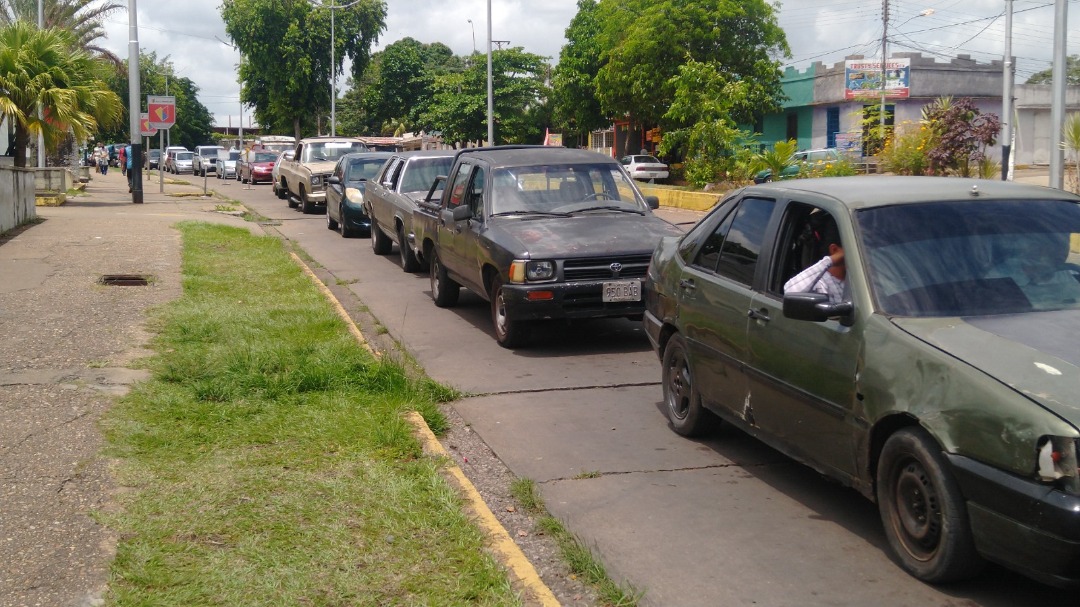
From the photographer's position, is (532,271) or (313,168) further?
(313,168)

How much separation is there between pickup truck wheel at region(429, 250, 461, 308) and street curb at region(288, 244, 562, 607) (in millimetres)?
5081

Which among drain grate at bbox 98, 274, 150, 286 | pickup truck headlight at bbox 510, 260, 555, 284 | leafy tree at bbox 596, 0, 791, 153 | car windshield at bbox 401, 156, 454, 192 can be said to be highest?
leafy tree at bbox 596, 0, 791, 153

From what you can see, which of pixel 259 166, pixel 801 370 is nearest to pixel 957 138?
pixel 801 370

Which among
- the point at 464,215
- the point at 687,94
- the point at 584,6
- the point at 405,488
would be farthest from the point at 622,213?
the point at 584,6

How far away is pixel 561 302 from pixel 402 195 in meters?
6.76

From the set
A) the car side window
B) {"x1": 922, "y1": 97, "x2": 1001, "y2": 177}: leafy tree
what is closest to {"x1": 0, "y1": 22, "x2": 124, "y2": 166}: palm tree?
{"x1": 922, "y1": 97, "x2": 1001, "y2": 177}: leafy tree

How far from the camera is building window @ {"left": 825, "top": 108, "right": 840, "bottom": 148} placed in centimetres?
5256

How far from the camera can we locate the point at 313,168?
90.9ft

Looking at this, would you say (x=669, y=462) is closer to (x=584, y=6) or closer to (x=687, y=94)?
(x=687, y=94)

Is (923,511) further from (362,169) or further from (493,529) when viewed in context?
(362,169)

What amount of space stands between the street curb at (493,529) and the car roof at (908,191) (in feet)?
7.45

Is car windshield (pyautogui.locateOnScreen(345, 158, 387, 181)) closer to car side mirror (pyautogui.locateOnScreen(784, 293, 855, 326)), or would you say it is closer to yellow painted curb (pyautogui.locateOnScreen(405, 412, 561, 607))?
yellow painted curb (pyautogui.locateOnScreen(405, 412, 561, 607))

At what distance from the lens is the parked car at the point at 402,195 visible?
15273 millimetres

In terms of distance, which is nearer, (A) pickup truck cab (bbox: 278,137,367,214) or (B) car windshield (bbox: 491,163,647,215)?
(B) car windshield (bbox: 491,163,647,215)
